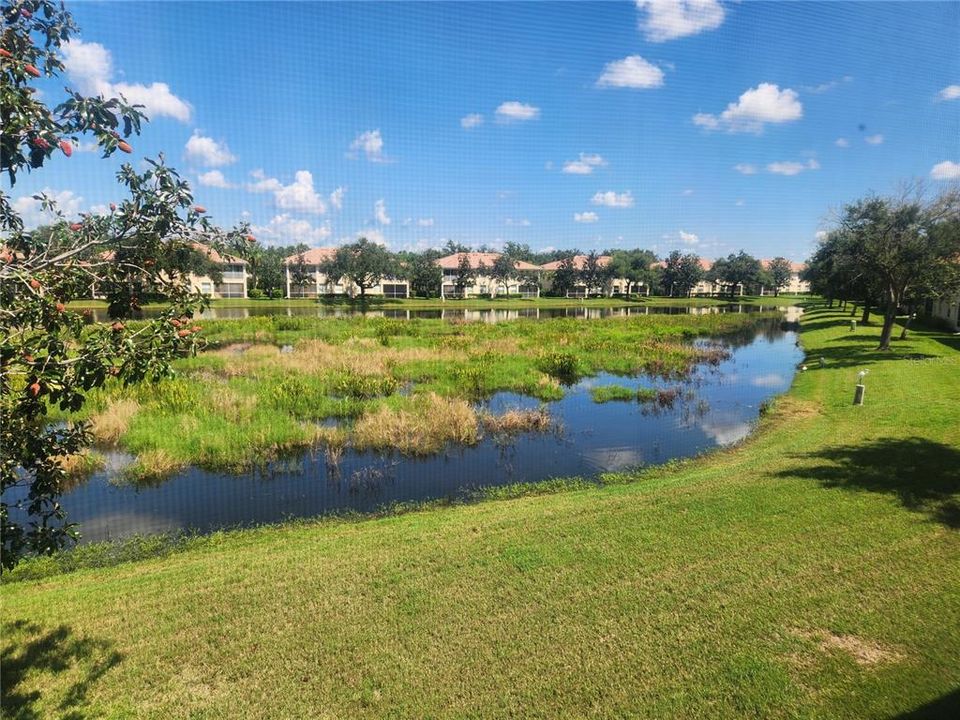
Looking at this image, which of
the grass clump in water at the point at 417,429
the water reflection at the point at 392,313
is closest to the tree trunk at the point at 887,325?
the grass clump in water at the point at 417,429

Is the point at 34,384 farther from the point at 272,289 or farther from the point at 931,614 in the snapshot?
the point at 272,289

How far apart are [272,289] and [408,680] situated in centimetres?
8338

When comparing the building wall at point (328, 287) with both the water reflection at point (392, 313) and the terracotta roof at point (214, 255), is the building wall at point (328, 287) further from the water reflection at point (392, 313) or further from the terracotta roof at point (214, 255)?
the terracotta roof at point (214, 255)

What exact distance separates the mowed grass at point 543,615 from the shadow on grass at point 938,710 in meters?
0.02

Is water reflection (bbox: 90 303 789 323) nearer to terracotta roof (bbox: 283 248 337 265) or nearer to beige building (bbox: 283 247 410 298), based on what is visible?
beige building (bbox: 283 247 410 298)

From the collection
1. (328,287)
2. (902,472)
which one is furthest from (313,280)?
(902,472)

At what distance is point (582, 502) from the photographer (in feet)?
31.1

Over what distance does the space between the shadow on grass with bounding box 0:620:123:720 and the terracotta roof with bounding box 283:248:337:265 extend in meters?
78.7

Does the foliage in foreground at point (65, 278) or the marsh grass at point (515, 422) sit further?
the marsh grass at point (515, 422)

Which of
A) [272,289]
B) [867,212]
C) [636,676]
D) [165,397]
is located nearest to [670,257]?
[272,289]

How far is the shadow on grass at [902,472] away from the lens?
8312 millimetres

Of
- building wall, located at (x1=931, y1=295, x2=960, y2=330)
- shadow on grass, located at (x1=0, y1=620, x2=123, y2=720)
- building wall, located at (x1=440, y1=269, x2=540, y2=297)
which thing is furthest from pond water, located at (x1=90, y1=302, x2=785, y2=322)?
shadow on grass, located at (x1=0, y1=620, x2=123, y2=720)

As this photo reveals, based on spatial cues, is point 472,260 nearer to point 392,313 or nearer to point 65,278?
point 392,313

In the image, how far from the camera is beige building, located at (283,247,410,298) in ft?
271
